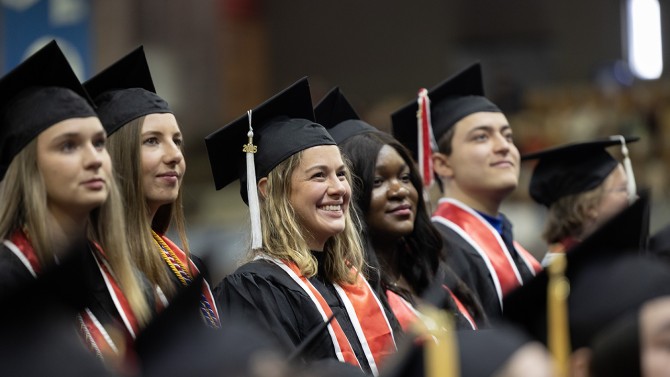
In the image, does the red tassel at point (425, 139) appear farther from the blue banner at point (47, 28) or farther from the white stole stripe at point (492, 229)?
the blue banner at point (47, 28)

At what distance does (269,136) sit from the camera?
3957 mm

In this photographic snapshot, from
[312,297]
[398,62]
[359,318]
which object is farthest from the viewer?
[398,62]

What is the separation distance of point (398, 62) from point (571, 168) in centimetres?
1170

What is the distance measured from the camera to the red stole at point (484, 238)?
4781 millimetres

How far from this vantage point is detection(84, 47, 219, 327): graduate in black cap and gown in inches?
138

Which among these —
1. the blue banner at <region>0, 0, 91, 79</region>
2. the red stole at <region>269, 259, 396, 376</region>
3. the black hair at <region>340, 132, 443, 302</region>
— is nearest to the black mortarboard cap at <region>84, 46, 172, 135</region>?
the red stole at <region>269, 259, 396, 376</region>

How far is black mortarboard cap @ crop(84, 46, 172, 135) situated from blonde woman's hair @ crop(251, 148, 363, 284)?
0.43 meters

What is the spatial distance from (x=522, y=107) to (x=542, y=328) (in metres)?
11.7

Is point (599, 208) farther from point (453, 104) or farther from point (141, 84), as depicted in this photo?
point (141, 84)

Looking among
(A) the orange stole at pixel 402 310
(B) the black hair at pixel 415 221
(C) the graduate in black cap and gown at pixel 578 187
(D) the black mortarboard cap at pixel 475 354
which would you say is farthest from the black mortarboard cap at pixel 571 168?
(D) the black mortarboard cap at pixel 475 354

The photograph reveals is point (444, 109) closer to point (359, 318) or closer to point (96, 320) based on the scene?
point (359, 318)

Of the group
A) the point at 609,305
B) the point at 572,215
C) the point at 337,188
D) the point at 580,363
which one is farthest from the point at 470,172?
the point at 580,363

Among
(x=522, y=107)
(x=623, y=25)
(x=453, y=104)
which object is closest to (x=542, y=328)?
(x=453, y=104)

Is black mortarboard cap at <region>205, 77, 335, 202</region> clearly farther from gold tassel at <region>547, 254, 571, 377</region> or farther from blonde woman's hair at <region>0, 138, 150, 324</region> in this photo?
gold tassel at <region>547, 254, 571, 377</region>
